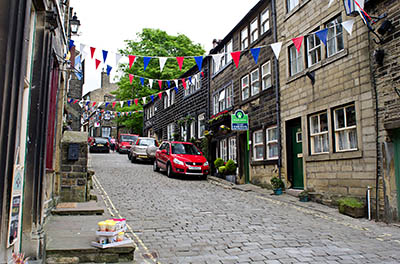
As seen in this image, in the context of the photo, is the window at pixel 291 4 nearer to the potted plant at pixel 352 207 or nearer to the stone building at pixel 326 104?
the stone building at pixel 326 104

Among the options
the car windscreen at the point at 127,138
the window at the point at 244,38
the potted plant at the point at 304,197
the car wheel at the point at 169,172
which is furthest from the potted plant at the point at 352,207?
the car windscreen at the point at 127,138

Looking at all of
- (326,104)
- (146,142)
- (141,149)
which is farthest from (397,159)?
(146,142)

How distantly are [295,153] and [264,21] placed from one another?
633 cm

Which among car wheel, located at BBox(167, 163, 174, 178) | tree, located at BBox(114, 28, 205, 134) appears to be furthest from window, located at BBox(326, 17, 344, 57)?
tree, located at BBox(114, 28, 205, 134)

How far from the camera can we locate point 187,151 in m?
17.8

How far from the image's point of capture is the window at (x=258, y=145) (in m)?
15.2

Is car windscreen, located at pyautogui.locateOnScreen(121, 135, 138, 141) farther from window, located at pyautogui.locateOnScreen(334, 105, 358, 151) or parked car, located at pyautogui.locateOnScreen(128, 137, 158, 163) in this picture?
window, located at pyautogui.locateOnScreen(334, 105, 358, 151)

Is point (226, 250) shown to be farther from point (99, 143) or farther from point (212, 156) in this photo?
point (99, 143)

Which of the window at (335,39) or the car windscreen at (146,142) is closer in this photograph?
the window at (335,39)

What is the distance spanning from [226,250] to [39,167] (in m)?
3.08

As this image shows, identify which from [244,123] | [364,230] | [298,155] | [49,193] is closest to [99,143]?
[244,123]

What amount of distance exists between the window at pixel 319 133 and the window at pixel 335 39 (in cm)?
204

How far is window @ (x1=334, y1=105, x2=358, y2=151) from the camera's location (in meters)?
9.92

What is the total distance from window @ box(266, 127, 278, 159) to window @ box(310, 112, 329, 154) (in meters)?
2.27
